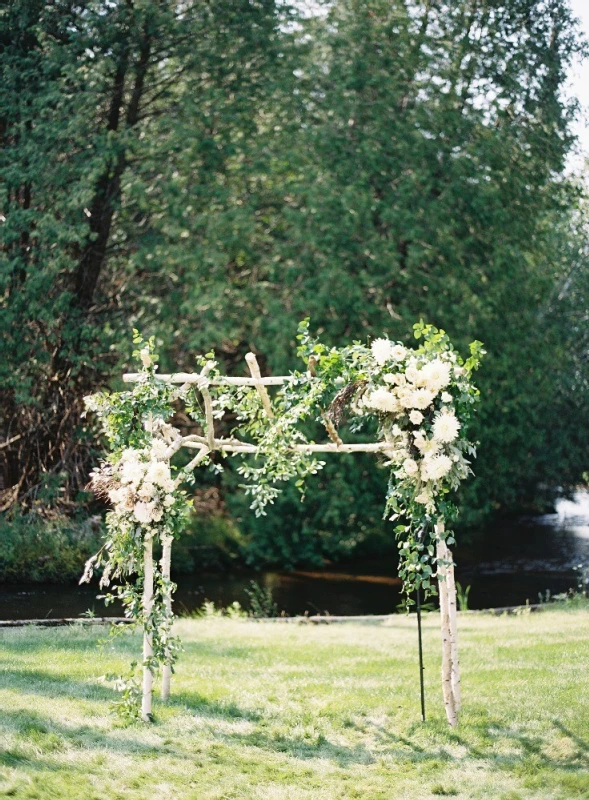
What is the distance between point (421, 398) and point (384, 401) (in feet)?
0.75

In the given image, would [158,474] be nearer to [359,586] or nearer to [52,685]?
[52,685]

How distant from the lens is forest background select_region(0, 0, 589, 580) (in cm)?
1638

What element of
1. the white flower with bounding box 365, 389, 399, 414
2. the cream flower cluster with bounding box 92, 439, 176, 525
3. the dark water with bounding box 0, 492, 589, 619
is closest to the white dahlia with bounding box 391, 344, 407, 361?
the white flower with bounding box 365, 389, 399, 414

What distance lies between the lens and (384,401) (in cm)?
643

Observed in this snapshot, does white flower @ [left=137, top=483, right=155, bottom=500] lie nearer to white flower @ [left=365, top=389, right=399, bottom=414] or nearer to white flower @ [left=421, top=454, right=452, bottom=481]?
white flower @ [left=365, top=389, right=399, bottom=414]

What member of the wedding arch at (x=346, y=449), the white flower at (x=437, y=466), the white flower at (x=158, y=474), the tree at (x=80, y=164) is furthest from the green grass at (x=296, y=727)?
the tree at (x=80, y=164)

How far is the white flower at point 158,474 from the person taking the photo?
6.48 m

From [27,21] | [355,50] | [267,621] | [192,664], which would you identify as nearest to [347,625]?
[267,621]

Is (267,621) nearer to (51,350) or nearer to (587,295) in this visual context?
(51,350)

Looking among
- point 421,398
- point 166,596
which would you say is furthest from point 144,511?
point 421,398

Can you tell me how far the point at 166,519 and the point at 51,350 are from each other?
11.3 m

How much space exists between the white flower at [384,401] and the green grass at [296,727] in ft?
6.88

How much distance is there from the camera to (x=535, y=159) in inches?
745

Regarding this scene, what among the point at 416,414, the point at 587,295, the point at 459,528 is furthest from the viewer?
the point at 587,295
